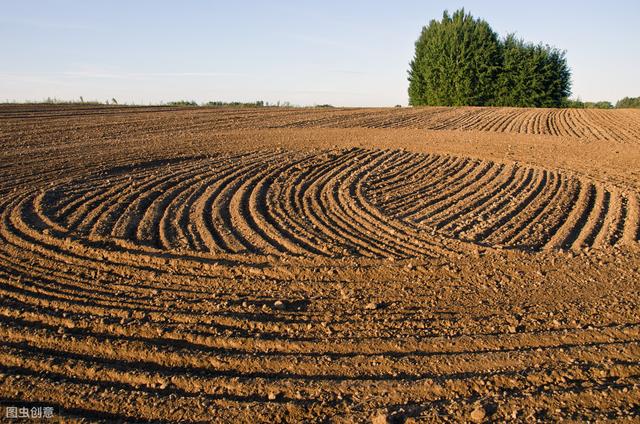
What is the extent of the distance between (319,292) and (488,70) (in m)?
44.0

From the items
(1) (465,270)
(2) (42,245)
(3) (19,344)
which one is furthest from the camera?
(2) (42,245)

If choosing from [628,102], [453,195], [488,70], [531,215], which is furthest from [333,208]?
[628,102]

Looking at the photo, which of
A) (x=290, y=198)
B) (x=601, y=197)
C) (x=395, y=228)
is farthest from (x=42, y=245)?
(x=601, y=197)

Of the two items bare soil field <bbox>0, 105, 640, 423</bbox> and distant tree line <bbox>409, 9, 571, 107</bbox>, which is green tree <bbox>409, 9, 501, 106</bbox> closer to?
distant tree line <bbox>409, 9, 571, 107</bbox>

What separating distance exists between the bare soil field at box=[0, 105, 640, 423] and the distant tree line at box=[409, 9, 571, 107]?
35408 mm

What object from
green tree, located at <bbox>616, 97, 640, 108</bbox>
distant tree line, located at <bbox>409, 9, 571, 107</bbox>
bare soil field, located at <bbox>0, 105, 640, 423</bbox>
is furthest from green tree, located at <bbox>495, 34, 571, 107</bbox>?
bare soil field, located at <bbox>0, 105, 640, 423</bbox>

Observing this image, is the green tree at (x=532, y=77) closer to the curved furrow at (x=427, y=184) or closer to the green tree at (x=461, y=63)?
the green tree at (x=461, y=63)

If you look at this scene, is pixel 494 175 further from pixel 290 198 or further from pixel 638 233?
pixel 290 198

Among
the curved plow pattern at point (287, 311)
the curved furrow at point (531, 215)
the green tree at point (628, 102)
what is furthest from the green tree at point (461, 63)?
the curved plow pattern at point (287, 311)

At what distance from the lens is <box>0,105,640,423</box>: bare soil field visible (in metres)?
3.57

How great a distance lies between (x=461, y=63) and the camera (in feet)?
148

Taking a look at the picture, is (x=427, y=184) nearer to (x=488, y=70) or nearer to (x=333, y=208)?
(x=333, y=208)

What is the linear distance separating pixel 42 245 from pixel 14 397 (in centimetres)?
344

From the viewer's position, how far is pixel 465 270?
5.74 meters
